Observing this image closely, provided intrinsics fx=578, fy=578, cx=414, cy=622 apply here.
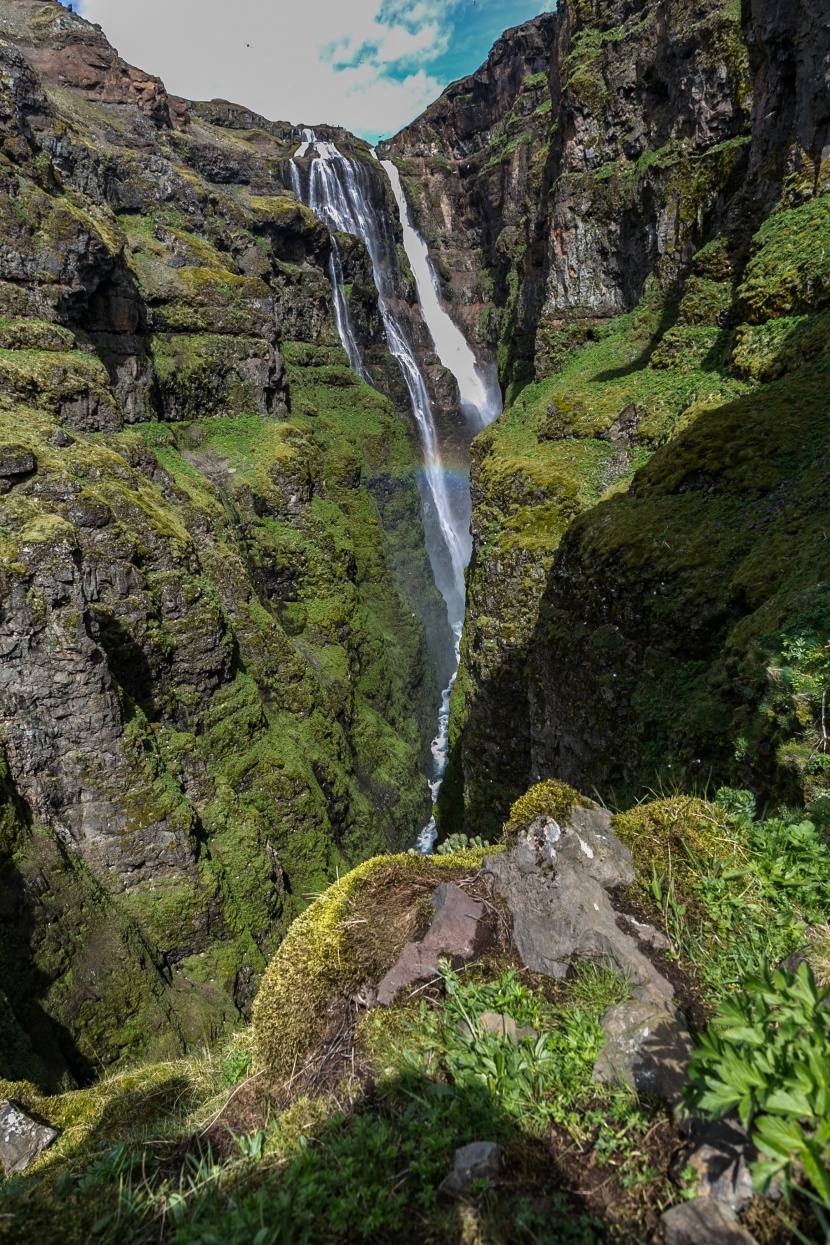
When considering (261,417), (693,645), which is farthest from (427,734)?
(693,645)

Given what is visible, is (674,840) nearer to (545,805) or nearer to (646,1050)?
(545,805)

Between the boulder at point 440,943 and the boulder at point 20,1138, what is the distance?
2081 mm

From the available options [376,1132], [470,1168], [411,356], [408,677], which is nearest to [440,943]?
[376,1132]

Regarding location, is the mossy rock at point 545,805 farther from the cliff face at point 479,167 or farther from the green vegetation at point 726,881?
the cliff face at point 479,167

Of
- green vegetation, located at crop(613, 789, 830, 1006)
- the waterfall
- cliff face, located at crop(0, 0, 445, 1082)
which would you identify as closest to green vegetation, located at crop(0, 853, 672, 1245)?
green vegetation, located at crop(613, 789, 830, 1006)

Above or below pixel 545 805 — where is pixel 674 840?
below

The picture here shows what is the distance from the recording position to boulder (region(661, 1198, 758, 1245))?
135 centimetres

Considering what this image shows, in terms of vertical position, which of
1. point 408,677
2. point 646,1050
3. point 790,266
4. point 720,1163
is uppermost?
point 790,266

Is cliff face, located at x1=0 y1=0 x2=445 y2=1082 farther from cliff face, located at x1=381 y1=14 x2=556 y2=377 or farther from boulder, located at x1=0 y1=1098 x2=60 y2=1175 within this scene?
cliff face, located at x1=381 y1=14 x2=556 y2=377

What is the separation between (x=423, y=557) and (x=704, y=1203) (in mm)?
47478

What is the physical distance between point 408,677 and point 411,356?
42.1m

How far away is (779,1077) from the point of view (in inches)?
53.0

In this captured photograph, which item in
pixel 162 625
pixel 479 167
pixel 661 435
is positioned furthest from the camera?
pixel 479 167

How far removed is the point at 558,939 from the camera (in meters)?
A: 2.59
